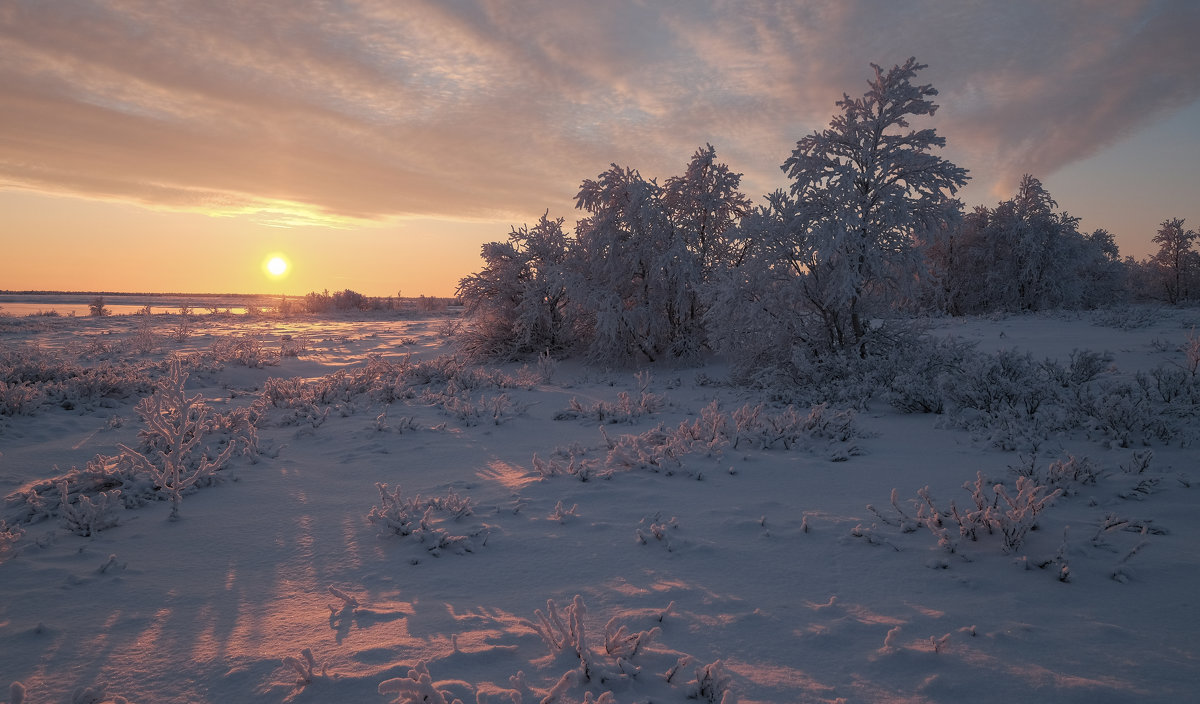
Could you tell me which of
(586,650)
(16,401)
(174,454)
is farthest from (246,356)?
(586,650)

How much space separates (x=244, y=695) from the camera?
92.6 inches

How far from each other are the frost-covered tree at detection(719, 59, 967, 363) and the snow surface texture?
2303 mm

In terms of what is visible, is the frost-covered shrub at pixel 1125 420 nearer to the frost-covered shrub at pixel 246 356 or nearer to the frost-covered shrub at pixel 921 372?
the frost-covered shrub at pixel 921 372

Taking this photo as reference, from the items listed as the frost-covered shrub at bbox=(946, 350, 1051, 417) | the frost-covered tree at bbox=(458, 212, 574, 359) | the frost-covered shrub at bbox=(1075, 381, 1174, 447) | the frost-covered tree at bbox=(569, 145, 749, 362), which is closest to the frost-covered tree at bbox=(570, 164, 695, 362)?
the frost-covered tree at bbox=(569, 145, 749, 362)

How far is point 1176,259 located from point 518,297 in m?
36.5

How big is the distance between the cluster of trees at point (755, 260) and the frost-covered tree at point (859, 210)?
0.02 m

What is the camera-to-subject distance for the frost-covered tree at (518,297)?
48.2ft

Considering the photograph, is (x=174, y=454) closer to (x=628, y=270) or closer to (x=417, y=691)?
(x=417, y=691)

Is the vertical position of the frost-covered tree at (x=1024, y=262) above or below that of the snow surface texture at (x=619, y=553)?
above

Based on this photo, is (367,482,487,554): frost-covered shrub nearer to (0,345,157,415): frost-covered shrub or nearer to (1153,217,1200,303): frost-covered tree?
(0,345,157,415): frost-covered shrub

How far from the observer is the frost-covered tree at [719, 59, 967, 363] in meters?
8.81

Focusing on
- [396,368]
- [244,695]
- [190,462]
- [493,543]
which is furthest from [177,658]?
[396,368]

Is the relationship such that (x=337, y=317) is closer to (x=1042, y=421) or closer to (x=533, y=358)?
(x=533, y=358)

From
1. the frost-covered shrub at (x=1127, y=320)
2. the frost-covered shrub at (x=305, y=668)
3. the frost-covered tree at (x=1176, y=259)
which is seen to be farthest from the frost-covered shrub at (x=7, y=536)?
the frost-covered tree at (x=1176, y=259)
